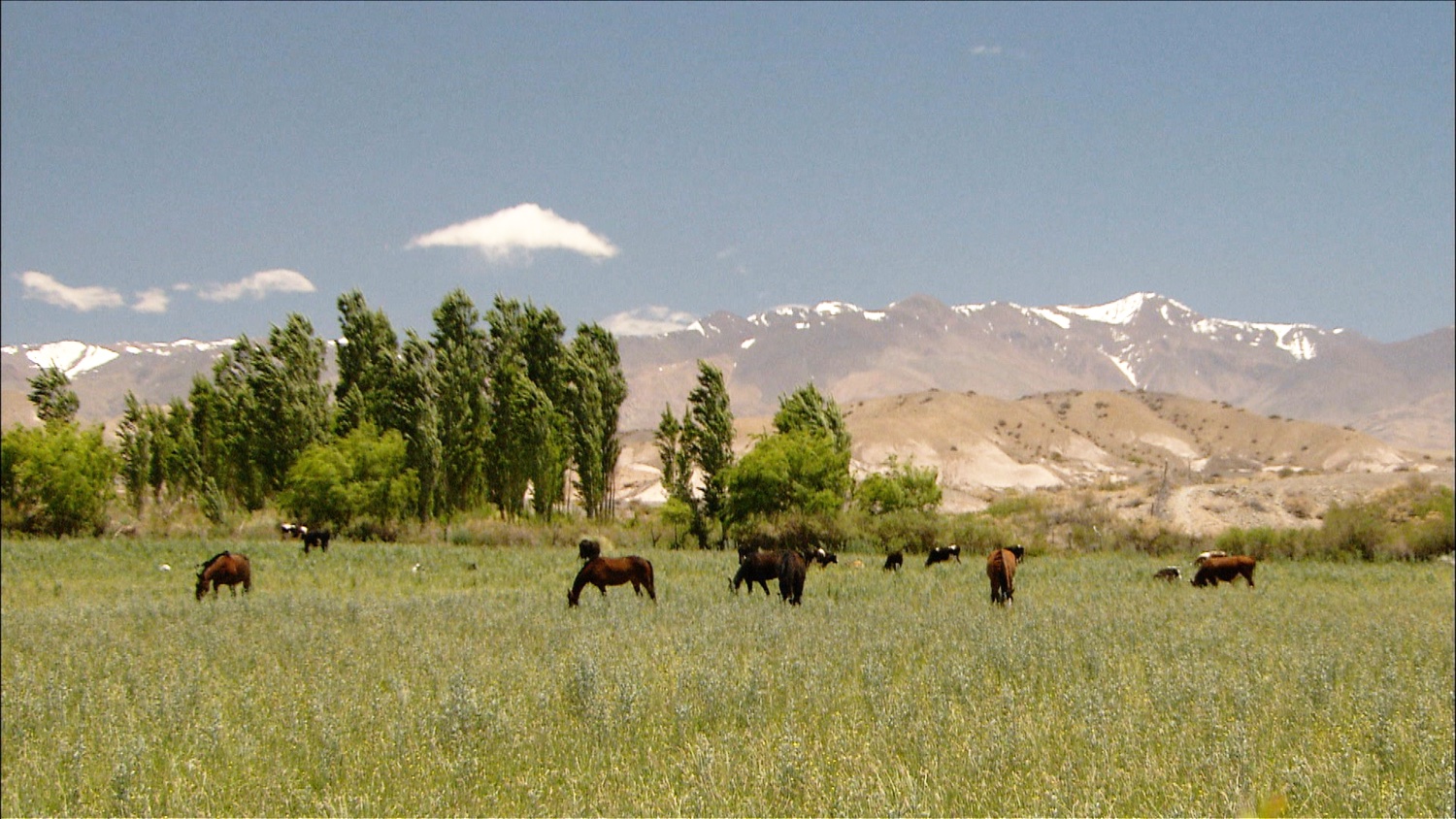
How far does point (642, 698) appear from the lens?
26.4ft

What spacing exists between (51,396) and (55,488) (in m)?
17.8

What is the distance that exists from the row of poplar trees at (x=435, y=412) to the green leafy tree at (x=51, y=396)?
38.8 feet

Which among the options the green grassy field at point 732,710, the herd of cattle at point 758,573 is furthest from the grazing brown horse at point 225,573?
the green grassy field at point 732,710

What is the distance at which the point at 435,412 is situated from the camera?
4659cm

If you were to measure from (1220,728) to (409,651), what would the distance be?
8.87 meters

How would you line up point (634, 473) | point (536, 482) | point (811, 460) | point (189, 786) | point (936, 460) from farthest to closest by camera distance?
point (936, 460) < point (634, 473) < point (536, 482) < point (811, 460) < point (189, 786)

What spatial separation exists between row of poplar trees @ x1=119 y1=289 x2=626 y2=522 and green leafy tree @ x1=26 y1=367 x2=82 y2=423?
11812mm

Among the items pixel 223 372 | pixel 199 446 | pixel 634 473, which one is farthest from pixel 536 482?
pixel 634 473

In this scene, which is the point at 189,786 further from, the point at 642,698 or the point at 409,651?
the point at 409,651

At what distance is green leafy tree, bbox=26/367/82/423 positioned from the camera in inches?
2272

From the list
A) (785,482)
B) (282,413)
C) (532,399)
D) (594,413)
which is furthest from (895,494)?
(282,413)

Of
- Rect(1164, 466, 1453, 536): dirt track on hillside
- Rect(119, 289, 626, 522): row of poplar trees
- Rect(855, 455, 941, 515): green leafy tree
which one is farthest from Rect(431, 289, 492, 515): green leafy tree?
Rect(1164, 466, 1453, 536): dirt track on hillside

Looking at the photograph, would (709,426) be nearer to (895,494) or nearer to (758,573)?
(895,494)

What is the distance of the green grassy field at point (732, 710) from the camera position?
5.86m
